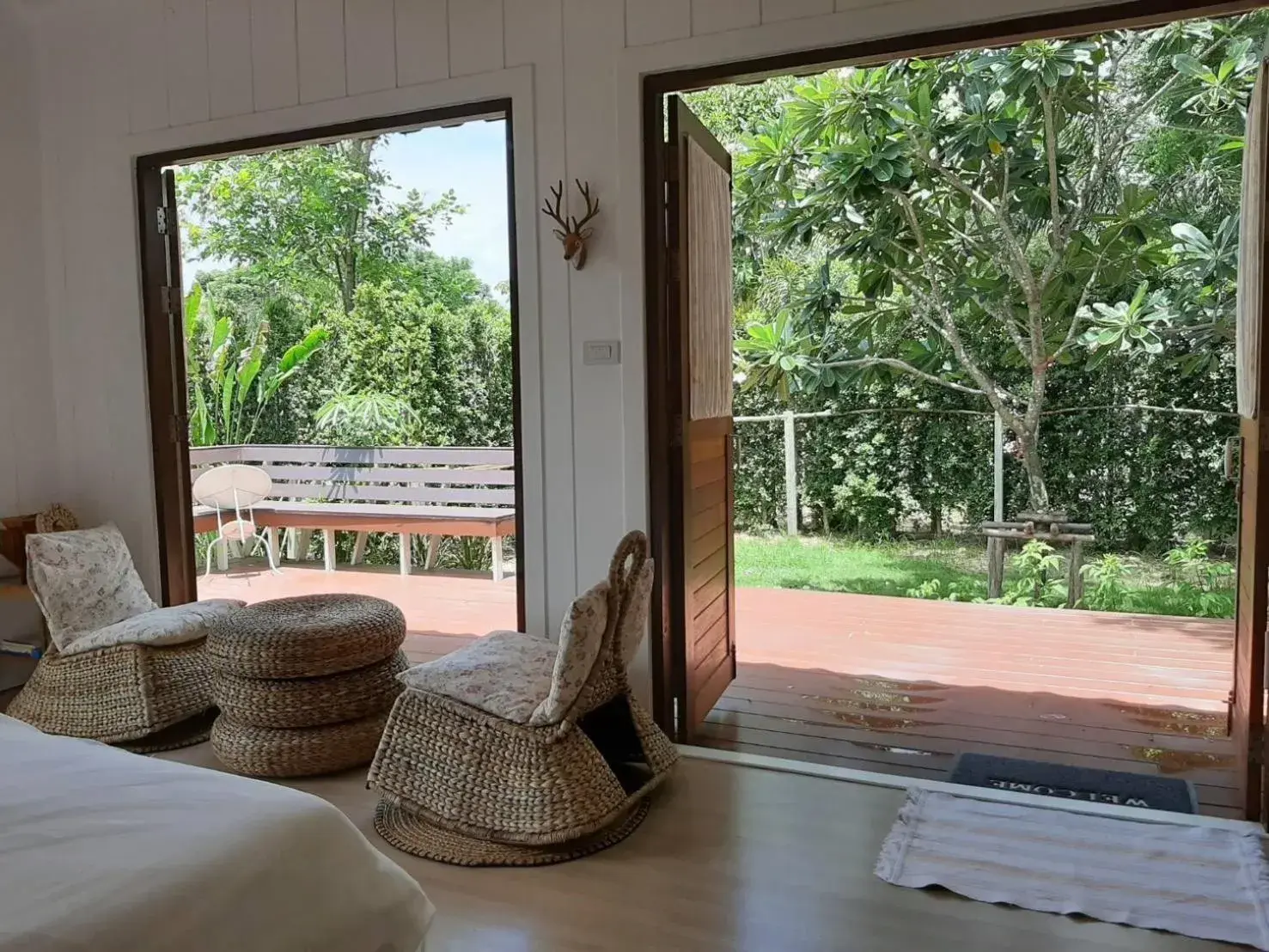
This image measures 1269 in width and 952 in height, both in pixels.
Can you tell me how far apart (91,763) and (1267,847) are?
271 cm

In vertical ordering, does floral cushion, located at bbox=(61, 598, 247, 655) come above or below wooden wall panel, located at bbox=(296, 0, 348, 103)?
below

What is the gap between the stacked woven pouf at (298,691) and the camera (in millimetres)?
2961

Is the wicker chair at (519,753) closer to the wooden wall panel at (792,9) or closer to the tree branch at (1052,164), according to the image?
the wooden wall panel at (792,9)

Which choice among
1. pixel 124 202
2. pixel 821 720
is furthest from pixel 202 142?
pixel 821 720

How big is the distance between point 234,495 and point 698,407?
439 cm

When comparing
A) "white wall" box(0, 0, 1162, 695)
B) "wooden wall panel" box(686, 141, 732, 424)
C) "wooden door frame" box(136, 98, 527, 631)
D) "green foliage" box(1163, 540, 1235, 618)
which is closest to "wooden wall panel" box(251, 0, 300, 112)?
"white wall" box(0, 0, 1162, 695)

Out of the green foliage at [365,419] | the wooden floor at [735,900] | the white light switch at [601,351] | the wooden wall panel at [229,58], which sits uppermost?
the wooden wall panel at [229,58]

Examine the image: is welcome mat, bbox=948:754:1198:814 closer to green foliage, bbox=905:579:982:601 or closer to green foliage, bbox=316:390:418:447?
green foliage, bbox=905:579:982:601

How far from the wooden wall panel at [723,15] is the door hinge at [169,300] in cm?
246

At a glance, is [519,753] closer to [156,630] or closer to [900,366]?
[156,630]

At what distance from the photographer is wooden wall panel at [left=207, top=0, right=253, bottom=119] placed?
3.71m

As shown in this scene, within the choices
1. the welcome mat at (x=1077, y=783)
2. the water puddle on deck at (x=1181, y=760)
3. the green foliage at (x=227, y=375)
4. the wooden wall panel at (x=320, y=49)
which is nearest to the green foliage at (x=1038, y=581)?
the water puddle on deck at (x=1181, y=760)

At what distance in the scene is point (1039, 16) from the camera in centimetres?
265

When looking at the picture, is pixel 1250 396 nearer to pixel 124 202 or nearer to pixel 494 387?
pixel 124 202
